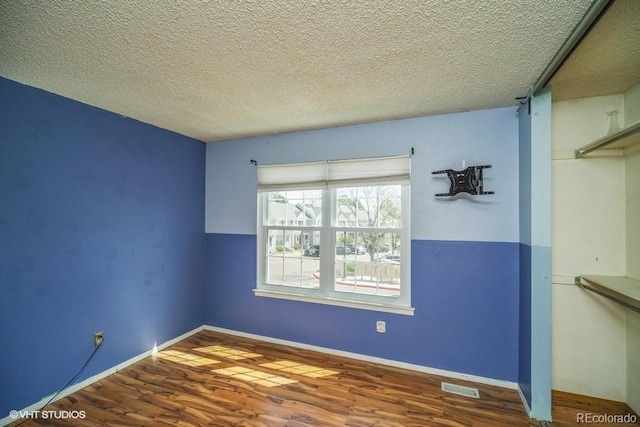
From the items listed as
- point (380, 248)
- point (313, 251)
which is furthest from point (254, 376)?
point (380, 248)

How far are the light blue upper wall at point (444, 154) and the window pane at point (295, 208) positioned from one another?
0.41 metres

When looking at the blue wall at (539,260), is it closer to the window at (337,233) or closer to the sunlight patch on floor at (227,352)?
the window at (337,233)

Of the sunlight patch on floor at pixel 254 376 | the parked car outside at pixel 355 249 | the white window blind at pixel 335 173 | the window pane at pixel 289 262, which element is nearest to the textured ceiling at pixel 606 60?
the white window blind at pixel 335 173

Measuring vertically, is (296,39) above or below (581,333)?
above

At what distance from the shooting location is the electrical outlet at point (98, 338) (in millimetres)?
2484

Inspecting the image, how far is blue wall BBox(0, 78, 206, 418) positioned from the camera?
2014mm

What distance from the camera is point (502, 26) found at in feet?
4.66

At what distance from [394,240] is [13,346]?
10.3ft

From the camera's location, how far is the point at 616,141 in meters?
1.93

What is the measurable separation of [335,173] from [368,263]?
1024 mm

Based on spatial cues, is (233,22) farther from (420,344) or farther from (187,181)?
(420,344)

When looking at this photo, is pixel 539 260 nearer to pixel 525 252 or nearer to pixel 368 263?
pixel 525 252

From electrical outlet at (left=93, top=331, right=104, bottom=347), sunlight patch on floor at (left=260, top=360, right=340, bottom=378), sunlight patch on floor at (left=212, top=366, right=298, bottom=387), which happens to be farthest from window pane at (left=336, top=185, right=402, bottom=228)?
electrical outlet at (left=93, top=331, right=104, bottom=347)

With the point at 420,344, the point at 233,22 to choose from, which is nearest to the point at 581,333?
the point at 420,344
